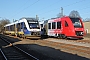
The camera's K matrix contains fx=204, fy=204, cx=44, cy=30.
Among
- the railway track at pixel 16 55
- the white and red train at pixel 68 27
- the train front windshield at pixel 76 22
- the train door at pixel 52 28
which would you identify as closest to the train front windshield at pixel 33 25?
the white and red train at pixel 68 27

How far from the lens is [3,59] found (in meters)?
11.9

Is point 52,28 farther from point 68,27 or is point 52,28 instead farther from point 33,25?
point 68,27

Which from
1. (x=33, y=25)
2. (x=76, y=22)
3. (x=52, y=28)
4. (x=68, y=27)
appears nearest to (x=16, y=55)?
(x=68, y=27)

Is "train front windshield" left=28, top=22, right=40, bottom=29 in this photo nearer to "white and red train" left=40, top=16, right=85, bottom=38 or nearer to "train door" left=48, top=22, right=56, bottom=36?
"white and red train" left=40, top=16, right=85, bottom=38

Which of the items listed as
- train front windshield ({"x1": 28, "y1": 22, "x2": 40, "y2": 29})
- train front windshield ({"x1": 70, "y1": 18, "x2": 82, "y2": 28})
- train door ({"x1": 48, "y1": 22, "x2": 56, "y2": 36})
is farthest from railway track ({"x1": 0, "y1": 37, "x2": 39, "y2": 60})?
train door ({"x1": 48, "y1": 22, "x2": 56, "y2": 36})

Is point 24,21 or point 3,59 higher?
point 24,21

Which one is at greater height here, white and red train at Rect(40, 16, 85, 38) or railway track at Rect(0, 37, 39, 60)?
white and red train at Rect(40, 16, 85, 38)

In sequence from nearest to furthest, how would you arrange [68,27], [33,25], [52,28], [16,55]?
[16,55] < [68,27] < [33,25] < [52,28]

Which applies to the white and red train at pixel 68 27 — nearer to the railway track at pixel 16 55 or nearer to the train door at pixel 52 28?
the train door at pixel 52 28

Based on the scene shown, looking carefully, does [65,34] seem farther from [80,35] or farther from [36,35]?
[36,35]

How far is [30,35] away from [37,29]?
1.32 m

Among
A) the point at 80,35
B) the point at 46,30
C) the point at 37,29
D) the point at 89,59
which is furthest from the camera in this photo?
the point at 46,30

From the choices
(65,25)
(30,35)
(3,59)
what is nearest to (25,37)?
(30,35)

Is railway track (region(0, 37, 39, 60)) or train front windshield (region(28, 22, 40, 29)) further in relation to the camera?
train front windshield (region(28, 22, 40, 29))
